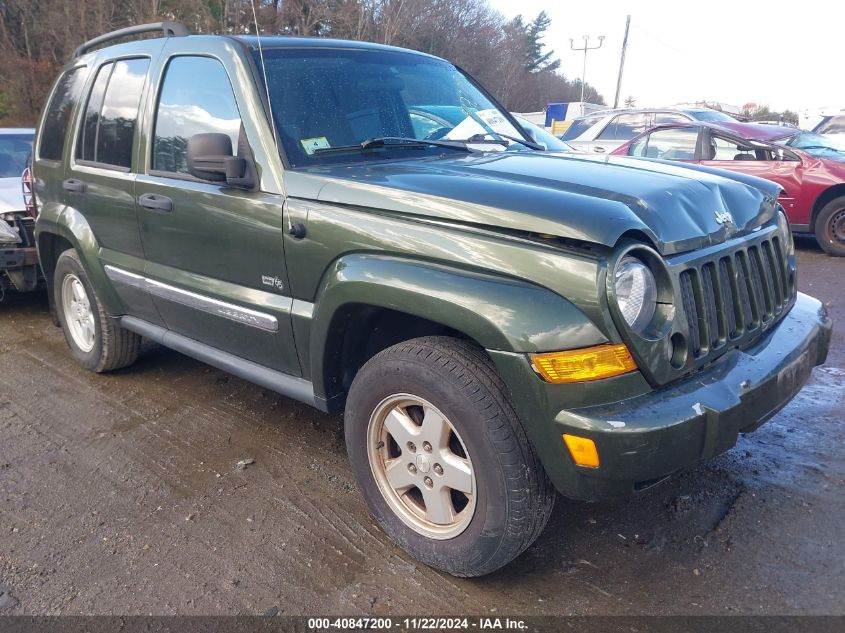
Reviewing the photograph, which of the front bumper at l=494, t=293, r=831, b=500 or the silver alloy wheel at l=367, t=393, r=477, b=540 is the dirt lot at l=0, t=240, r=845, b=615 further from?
the front bumper at l=494, t=293, r=831, b=500

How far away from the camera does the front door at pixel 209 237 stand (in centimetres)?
297

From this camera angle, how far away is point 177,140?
343cm

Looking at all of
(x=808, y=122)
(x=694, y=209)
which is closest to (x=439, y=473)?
(x=694, y=209)

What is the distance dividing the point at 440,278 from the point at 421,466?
29.5 inches

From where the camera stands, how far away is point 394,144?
3.21m

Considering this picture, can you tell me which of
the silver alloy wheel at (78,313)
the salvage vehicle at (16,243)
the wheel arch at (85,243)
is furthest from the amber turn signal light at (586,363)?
the salvage vehicle at (16,243)

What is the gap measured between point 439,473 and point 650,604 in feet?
2.84

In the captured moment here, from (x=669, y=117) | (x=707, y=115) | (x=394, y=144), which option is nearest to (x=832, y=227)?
(x=669, y=117)

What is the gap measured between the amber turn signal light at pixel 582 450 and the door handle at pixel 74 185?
3377 mm

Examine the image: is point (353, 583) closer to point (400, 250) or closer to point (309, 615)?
point (309, 615)

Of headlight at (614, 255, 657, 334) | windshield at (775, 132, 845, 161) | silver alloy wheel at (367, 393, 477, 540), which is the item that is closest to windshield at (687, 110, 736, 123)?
windshield at (775, 132, 845, 161)

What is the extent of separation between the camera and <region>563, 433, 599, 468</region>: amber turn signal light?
2086mm

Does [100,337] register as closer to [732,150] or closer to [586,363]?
[586,363]

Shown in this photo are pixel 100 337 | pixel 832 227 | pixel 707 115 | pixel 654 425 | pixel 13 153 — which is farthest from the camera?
pixel 707 115
